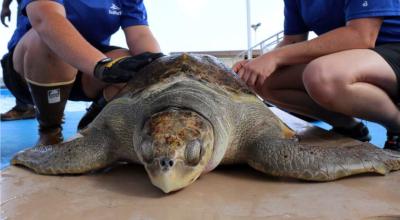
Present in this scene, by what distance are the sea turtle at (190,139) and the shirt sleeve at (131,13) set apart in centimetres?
81

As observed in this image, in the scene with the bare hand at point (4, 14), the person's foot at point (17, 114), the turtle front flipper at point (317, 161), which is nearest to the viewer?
the turtle front flipper at point (317, 161)

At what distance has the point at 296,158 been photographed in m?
1.19

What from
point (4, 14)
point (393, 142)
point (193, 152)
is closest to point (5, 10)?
point (4, 14)

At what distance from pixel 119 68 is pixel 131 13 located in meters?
0.92

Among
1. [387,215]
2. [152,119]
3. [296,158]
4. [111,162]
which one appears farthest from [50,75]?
[387,215]

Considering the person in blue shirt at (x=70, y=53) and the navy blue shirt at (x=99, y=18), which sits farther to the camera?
the navy blue shirt at (x=99, y=18)

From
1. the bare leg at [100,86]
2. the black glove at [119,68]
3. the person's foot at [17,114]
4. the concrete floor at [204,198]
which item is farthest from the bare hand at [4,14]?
the concrete floor at [204,198]

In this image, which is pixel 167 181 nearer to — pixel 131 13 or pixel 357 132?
pixel 357 132

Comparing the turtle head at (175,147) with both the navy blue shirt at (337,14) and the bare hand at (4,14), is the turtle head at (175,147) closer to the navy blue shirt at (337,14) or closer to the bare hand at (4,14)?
the navy blue shirt at (337,14)

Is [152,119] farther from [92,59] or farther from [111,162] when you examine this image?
[92,59]

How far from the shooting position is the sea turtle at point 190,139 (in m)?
1.05

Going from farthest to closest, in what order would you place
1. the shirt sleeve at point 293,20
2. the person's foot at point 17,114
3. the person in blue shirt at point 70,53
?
the person's foot at point 17,114 → the shirt sleeve at point 293,20 → the person in blue shirt at point 70,53

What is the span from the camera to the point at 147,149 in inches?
41.6

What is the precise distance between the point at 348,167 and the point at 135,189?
67cm
